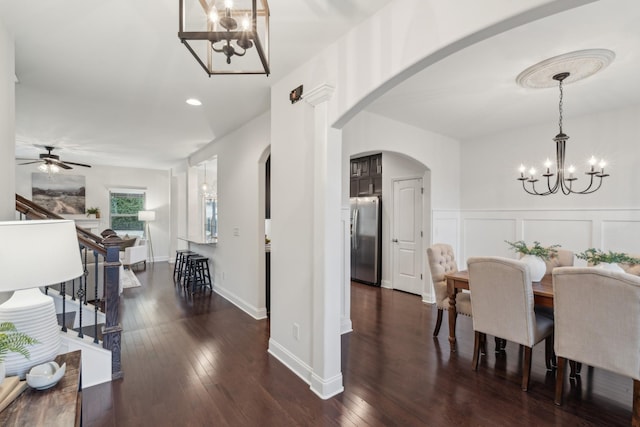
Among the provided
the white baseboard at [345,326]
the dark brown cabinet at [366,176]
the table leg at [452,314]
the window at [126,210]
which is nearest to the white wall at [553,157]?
the dark brown cabinet at [366,176]

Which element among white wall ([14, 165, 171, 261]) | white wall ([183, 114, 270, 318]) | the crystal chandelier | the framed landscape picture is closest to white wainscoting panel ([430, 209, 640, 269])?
the crystal chandelier

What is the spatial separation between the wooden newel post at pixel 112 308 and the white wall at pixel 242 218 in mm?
1679

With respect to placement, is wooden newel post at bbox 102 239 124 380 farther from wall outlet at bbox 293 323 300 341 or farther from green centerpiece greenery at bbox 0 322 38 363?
wall outlet at bbox 293 323 300 341

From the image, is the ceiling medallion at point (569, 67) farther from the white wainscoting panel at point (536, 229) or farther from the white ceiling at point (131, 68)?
the white wainscoting panel at point (536, 229)

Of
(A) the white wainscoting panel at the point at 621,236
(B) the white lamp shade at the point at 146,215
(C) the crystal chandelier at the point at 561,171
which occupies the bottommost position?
(A) the white wainscoting panel at the point at 621,236

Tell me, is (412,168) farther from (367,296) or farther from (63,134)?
(63,134)

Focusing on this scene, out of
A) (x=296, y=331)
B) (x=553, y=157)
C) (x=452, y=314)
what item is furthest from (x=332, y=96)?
(x=553, y=157)

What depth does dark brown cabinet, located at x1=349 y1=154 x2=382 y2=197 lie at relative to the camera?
5805 mm

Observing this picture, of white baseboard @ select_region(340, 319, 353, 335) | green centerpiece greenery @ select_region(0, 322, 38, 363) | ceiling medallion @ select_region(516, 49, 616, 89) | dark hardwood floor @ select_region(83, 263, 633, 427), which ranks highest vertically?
ceiling medallion @ select_region(516, 49, 616, 89)

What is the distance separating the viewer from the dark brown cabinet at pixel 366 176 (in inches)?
229

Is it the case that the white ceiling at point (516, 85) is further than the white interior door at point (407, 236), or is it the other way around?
the white interior door at point (407, 236)

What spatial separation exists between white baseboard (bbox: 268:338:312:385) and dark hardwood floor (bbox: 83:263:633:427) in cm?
5

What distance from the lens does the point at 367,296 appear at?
501 centimetres

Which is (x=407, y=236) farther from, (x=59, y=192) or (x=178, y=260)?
(x=59, y=192)
